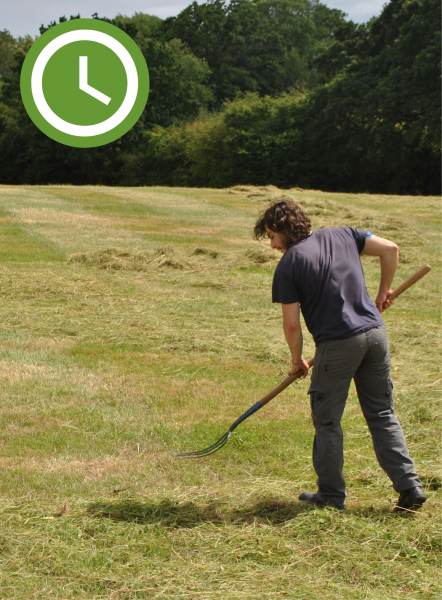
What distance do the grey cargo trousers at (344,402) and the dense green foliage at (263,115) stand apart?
35486 millimetres

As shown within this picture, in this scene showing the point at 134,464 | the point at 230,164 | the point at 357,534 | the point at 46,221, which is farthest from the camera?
the point at 230,164

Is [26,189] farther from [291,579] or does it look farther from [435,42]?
[291,579]

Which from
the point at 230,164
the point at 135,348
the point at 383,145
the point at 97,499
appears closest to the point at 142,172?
the point at 230,164

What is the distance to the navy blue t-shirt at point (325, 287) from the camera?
4.02 m

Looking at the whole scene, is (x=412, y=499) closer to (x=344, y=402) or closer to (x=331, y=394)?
(x=344, y=402)

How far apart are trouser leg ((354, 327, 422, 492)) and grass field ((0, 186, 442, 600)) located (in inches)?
11.1

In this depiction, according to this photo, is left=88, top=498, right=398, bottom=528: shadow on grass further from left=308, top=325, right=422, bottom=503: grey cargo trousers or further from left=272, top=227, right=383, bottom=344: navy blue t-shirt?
left=272, top=227, right=383, bottom=344: navy blue t-shirt

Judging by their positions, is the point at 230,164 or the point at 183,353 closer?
the point at 183,353

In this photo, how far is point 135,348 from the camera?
7.98m

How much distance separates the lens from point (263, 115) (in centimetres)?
4991

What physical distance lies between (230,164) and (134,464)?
45859 mm

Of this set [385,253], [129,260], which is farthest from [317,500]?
[129,260]

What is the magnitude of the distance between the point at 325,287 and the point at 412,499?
147 centimetres

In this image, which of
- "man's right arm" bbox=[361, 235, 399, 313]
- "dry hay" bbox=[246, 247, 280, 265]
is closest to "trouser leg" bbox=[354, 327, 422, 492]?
"man's right arm" bbox=[361, 235, 399, 313]
